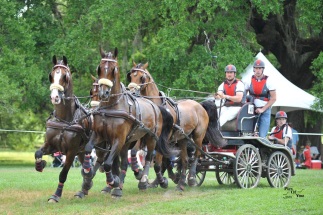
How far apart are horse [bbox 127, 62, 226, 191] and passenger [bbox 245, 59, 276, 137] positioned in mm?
907

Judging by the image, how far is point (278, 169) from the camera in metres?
15.0

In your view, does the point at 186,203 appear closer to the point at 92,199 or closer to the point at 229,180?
the point at 92,199

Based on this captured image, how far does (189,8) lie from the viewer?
26719mm

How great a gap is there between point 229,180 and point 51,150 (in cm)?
553

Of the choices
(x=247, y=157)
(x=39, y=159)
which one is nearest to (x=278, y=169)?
(x=247, y=157)

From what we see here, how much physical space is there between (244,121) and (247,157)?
77 centimetres

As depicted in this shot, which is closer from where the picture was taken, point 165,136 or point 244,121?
point 165,136

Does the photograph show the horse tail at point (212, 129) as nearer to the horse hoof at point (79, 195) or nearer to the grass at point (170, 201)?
the grass at point (170, 201)

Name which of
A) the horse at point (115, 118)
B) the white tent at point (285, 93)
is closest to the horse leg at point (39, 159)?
the horse at point (115, 118)

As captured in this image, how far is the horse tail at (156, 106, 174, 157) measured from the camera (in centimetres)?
1372

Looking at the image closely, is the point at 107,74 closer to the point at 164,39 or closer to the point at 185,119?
the point at 185,119

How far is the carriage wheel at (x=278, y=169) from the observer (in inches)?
584

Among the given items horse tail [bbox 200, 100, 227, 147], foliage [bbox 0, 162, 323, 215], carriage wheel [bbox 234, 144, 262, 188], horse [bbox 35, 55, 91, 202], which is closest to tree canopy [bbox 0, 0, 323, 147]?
horse tail [bbox 200, 100, 227, 147]

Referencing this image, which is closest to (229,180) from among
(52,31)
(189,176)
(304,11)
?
(189,176)
